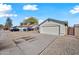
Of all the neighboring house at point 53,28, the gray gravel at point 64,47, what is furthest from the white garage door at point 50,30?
the gray gravel at point 64,47

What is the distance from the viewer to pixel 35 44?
4043mm

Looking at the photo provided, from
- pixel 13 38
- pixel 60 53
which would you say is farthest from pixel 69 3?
pixel 13 38

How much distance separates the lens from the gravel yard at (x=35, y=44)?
13.0 feet

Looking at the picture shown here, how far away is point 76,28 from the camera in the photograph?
4125 mm

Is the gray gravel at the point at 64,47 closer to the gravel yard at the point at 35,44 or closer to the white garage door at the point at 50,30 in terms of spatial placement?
the gravel yard at the point at 35,44

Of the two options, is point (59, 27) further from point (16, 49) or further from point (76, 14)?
point (16, 49)

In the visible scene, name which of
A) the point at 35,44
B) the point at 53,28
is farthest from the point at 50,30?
the point at 35,44

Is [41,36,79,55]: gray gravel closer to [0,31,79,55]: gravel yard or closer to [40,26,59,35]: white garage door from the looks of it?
[0,31,79,55]: gravel yard

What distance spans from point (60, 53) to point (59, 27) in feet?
1.59

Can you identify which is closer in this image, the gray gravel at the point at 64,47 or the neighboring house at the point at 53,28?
the gray gravel at the point at 64,47

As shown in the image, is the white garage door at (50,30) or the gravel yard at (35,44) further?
the white garage door at (50,30)

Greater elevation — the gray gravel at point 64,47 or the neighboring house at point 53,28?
the neighboring house at point 53,28

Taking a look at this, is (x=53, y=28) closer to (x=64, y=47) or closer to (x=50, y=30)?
(x=50, y=30)

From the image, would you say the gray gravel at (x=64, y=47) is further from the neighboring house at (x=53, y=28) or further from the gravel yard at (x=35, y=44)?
the neighboring house at (x=53, y=28)
